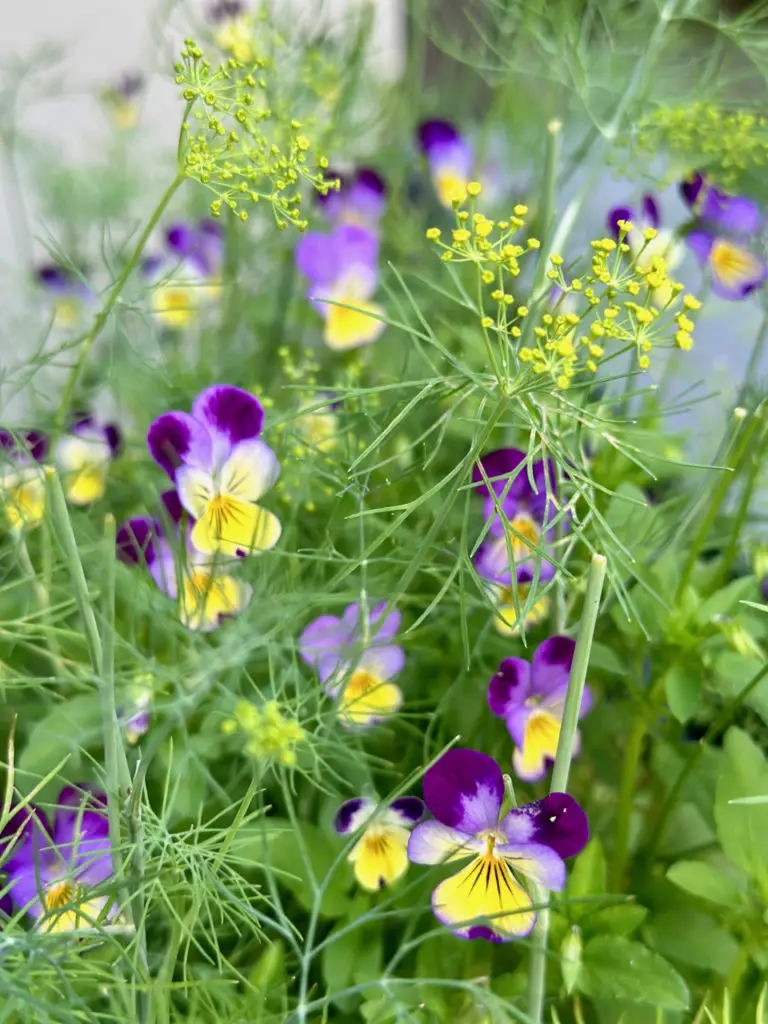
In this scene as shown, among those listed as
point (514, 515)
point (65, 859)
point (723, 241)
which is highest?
point (723, 241)

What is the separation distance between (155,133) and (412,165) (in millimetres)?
348

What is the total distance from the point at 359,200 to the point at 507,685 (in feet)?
1.53

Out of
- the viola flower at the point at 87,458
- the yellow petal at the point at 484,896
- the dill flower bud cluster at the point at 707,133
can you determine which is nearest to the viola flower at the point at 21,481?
the viola flower at the point at 87,458

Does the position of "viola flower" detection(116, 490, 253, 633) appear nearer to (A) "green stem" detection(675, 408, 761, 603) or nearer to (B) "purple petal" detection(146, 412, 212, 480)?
(B) "purple petal" detection(146, 412, 212, 480)

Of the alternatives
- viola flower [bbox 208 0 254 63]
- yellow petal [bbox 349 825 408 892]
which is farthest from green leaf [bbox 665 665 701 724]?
viola flower [bbox 208 0 254 63]

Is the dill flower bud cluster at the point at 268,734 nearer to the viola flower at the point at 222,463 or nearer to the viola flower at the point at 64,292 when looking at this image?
the viola flower at the point at 222,463

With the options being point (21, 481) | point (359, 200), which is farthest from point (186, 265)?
point (21, 481)

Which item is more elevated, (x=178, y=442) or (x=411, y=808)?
(x=178, y=442)

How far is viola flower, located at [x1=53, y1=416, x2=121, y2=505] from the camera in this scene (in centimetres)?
51

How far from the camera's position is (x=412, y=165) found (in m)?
0.78

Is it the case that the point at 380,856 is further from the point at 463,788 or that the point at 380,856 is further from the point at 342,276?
the point at 342,276

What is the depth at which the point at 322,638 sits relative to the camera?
0.40m

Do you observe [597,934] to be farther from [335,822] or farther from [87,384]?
[87,384]

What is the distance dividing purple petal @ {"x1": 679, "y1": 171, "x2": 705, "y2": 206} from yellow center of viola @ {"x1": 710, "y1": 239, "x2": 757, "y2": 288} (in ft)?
0.10
